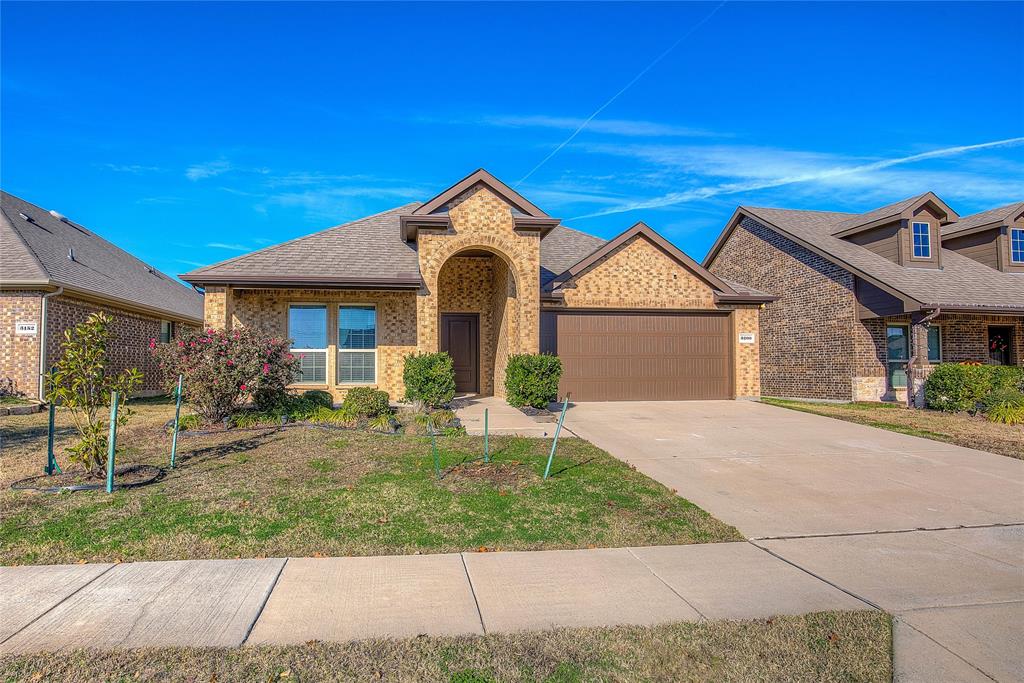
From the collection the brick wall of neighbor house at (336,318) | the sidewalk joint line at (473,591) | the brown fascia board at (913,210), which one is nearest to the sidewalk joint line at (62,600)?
the sidewalk joint line at (473,591)

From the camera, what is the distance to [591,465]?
803 centimetres

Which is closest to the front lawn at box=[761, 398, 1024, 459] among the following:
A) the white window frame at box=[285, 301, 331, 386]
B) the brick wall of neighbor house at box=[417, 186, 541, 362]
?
the brick wall of neighbor house at box=[417, 186, 541, 362]

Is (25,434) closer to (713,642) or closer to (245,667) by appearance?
(245,667)

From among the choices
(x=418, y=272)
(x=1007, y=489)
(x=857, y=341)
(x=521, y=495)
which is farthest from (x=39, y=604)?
(x=857, y=341)

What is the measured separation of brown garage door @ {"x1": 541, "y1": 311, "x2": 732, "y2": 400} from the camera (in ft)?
52.7

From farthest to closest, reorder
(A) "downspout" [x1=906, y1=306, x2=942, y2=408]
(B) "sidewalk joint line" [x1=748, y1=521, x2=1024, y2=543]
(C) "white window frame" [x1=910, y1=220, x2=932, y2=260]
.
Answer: (C) "white window frame" [x1=910, y1=220, x2=932, y2=260] → (A) "downspout" [x1=906, y1=306, x2=942, y2=408] → (B) "sidewalk joint line" [x1=748, y1=521, x2=1024, y2=543]

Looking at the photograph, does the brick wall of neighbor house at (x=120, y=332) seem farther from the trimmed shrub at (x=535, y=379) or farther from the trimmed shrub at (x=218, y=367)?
the trimmed shrub at (x=535, y=379)

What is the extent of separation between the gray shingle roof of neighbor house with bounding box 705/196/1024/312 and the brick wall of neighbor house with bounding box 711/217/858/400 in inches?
16.2

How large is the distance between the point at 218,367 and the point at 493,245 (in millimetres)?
6816

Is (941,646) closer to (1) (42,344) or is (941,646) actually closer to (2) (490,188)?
(2) (490,188)

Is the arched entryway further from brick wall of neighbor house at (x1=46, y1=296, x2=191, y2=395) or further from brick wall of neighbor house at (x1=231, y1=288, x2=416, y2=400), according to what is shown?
brick wall of neighbor house at (x1=46, y1=296, x2=191, y2=395)

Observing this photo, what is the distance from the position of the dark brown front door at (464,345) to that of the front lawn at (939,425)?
8.34m

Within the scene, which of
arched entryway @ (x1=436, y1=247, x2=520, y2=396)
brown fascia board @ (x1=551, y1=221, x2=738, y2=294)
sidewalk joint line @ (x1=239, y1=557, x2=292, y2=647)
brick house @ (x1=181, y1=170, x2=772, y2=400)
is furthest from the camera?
arched entryway @ (x1=436, y1=247, x2=520, y2=396)

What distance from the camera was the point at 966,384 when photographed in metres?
14.6
